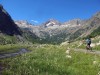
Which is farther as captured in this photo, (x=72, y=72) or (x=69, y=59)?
(x=69, y=59)

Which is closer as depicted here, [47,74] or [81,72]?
[47,74]

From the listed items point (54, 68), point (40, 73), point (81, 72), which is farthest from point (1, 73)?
point (81, 72)

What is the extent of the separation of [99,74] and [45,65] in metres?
7.38

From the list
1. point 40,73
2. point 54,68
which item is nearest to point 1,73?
point 40,73

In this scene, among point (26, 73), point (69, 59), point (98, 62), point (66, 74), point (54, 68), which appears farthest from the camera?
point (69, 59)

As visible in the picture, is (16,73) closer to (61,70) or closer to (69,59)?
(61,70)

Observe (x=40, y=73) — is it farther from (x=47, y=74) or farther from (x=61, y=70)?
(x=61, y=70)

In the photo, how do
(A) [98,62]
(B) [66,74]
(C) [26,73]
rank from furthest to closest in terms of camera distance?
(A) [98,62] → (B) [66,74] → (C) [26,73]

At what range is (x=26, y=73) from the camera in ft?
81.4

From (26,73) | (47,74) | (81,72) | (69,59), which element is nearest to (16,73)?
(26,73)

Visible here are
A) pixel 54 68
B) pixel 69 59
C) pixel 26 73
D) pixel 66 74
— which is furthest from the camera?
pixel 69 59

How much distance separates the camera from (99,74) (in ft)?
84.8

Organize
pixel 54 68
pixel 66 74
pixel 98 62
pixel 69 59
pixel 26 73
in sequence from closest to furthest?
1. pixel 26 73
2. pixel 66 74
3. pixel 54 68
4. pixel 98 62
5. pixel 69 59

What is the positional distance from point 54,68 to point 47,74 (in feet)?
13.7
